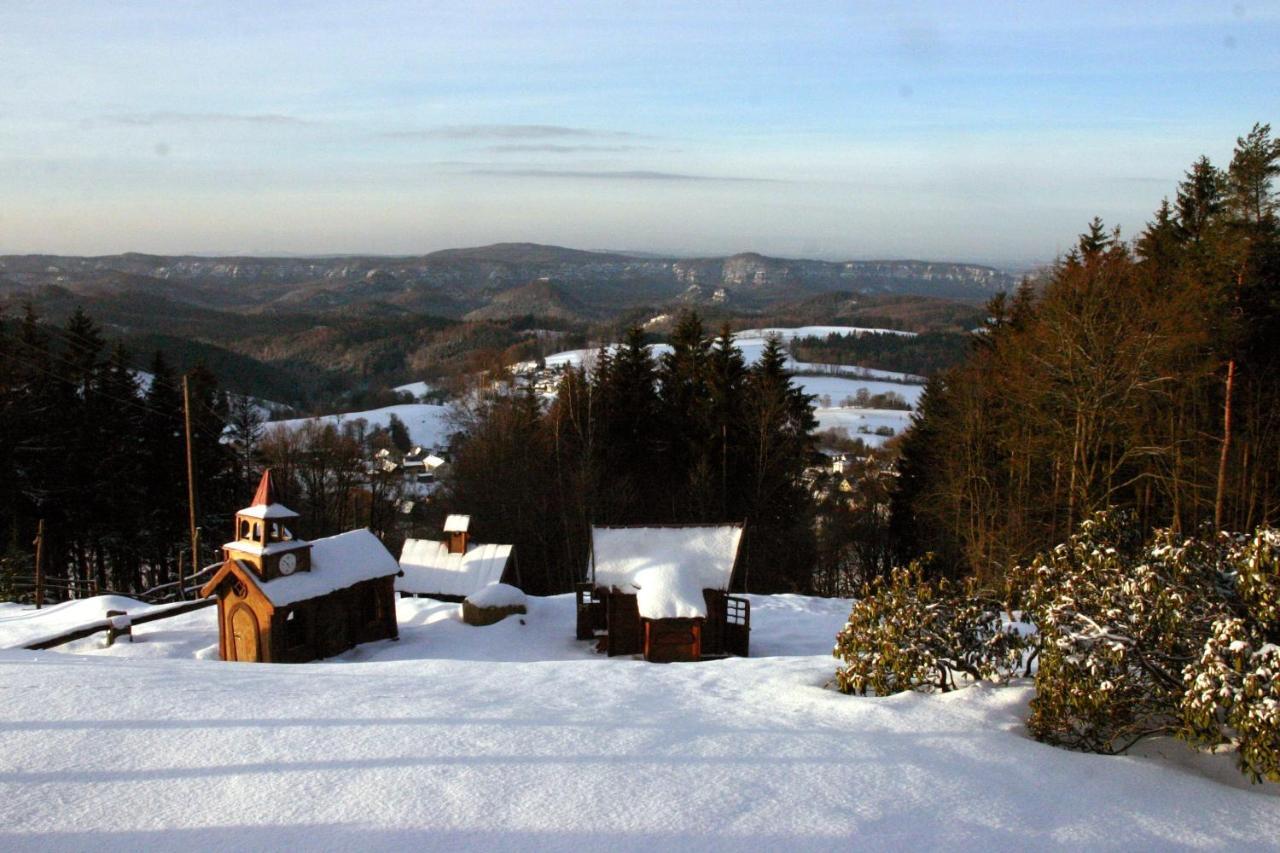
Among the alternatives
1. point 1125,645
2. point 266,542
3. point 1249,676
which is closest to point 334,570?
point 266,542

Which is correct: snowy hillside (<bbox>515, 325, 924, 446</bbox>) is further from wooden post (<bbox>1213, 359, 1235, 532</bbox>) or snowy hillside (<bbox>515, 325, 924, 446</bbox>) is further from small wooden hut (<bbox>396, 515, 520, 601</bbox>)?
wooden post (<bbox>1213, 359, 1235, 532</bbox>)

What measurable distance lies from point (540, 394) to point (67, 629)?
23.5m

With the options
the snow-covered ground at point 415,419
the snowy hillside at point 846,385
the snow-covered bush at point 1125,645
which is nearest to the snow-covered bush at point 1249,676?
the snow-covered bush at point 1125,645

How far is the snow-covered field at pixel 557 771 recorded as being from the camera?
Answer: 6.65m

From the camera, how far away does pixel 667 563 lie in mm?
19984

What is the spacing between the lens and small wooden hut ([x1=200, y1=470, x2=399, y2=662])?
17.9 meters

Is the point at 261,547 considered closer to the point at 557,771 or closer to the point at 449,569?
the point at 449,569

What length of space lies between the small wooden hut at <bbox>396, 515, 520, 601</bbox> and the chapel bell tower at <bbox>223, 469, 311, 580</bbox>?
244 inches

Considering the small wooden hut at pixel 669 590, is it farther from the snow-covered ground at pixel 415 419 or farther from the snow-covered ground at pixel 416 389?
the snow-covered ground at pixel 416 389

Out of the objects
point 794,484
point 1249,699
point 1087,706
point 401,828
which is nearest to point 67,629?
point 401,828

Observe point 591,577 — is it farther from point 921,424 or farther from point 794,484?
point 921,424

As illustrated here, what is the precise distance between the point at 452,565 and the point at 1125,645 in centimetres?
1992

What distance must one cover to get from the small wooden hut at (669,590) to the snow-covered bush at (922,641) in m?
8.53

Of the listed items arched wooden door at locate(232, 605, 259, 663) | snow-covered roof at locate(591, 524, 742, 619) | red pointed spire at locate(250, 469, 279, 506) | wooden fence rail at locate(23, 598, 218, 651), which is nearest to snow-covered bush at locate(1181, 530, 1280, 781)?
snow-covered roof at locate(591, 524, 742, 619)
